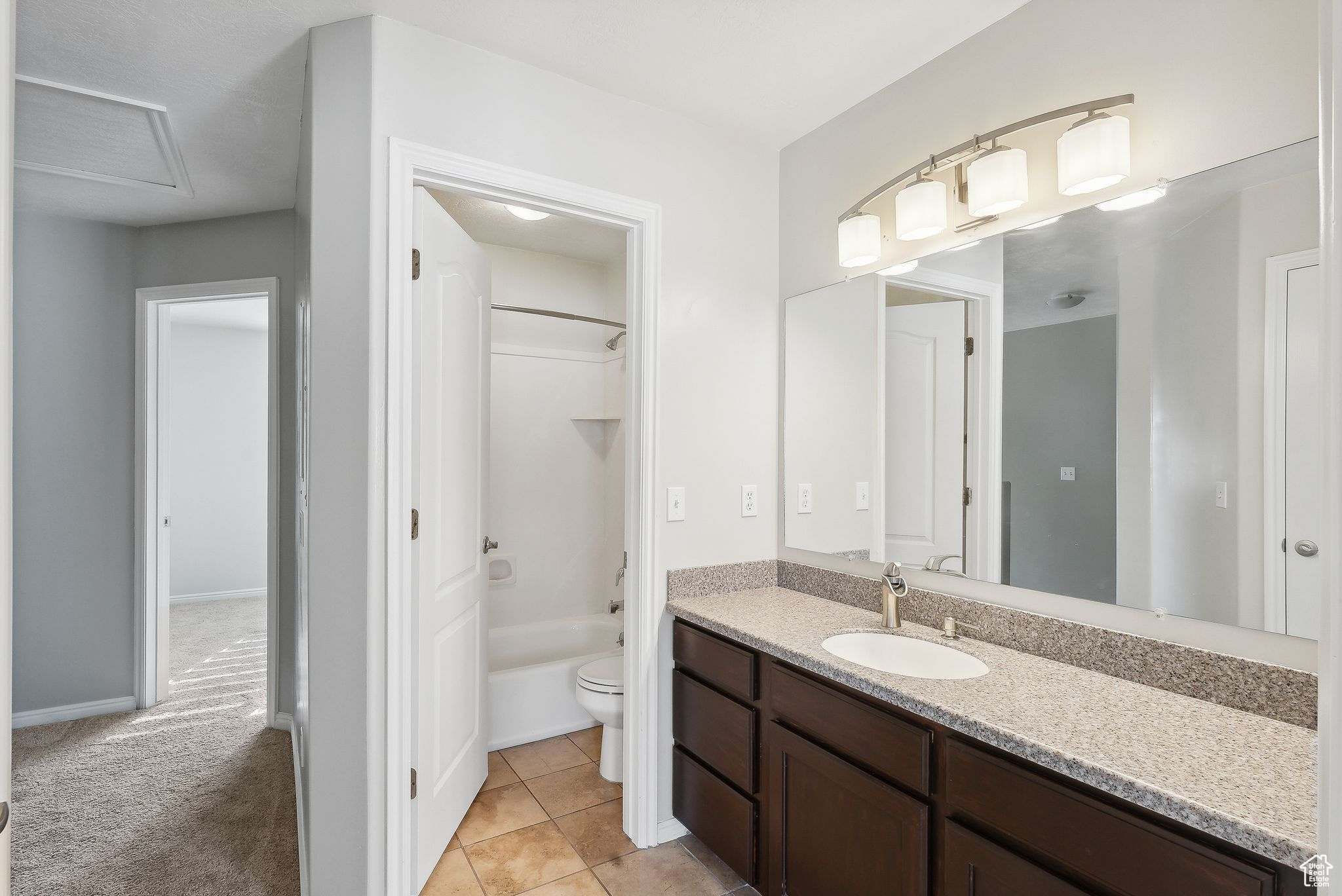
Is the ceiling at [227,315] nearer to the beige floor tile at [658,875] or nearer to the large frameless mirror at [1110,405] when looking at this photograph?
the beige floor tile at [658,875]

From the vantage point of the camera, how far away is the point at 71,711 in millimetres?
3229

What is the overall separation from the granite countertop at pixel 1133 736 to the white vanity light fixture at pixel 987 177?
3.62 feet

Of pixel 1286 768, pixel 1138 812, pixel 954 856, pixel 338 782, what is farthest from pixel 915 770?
pixel 338 782

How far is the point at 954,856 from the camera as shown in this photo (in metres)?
1.31

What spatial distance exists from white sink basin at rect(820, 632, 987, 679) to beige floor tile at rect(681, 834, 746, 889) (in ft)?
2.48

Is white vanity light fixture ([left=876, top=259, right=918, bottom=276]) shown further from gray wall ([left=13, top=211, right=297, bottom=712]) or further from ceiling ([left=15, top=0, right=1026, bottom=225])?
gray wall ([left=13, top=211, right=297, bottom=712])

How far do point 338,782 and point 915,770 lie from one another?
1.41 m

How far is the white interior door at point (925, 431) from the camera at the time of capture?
1.91m

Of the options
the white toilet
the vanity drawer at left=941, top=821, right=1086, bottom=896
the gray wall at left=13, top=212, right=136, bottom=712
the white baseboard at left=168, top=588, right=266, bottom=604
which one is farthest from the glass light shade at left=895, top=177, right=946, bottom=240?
the white baseboard at left=168, top=588, right=266, bottom=604

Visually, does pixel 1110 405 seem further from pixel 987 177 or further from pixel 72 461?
pixel 72 461

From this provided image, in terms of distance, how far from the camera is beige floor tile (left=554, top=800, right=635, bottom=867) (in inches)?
85.0

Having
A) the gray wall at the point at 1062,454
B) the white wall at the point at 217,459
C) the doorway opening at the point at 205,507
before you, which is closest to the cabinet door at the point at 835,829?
the gray wall at the point at 1062,454

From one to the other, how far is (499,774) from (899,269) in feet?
7.88

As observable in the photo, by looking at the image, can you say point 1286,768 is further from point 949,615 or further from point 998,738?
point 949,615
